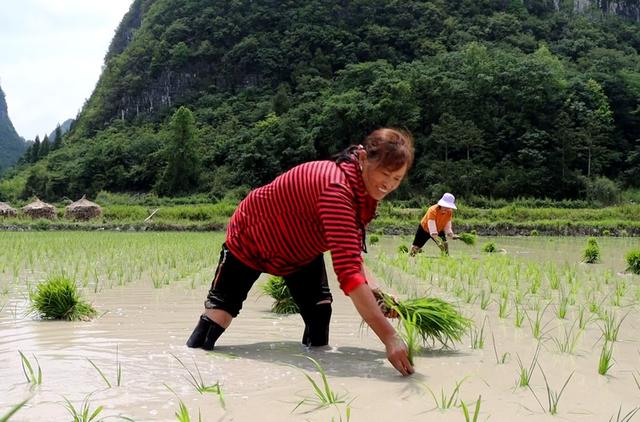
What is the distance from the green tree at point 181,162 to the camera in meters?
42.7

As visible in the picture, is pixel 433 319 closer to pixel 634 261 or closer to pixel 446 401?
pixel 446 401

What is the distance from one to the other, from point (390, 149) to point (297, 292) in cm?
91

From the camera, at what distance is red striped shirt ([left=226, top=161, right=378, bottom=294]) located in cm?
A: 223

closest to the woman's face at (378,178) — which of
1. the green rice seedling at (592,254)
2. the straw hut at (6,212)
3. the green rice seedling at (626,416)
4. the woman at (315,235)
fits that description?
the woman at (315,235)

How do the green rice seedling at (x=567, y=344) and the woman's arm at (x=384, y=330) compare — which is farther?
the green rice seedling at (x=567, y=344)

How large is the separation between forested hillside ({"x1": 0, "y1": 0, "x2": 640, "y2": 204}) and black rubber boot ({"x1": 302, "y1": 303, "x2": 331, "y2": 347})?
33.3m

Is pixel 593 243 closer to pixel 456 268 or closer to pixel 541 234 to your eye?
pixel 456 268

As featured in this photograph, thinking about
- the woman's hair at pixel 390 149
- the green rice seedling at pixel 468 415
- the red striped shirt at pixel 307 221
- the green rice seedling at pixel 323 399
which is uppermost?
the woman's hair at pixel 390 149

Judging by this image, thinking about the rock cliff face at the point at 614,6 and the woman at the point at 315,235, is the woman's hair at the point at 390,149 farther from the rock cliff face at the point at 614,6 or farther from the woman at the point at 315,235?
the rock cliff face at the point at 614,6

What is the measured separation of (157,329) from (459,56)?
161 feet

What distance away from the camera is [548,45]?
184ft

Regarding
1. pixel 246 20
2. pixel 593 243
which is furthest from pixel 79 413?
pixel 246 20

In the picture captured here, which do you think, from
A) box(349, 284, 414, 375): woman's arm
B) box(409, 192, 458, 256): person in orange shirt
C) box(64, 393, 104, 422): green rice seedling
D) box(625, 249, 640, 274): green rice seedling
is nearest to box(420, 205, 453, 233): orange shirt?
box(409, 192, 458, 256): person in orange shirt

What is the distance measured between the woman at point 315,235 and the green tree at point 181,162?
4098 cm
